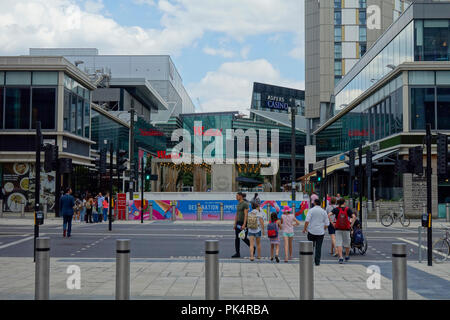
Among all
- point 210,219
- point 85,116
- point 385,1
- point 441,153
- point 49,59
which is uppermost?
point 385,1

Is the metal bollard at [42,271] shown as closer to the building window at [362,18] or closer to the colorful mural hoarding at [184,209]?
the colorful mural hoarding at [184,209]

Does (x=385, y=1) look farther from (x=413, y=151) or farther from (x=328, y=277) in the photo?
(x=328, y=277)

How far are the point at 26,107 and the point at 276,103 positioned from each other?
99071 millimetres

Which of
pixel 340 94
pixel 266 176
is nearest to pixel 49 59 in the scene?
pixel 340 94

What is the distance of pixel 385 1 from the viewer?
80.1 metres

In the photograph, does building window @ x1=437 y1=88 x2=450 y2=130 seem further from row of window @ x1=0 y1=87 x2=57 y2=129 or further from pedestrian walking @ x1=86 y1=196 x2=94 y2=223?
row of window @ x1=0 y1=87 x2=57 y2=129

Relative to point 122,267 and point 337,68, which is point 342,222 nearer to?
point 122,267

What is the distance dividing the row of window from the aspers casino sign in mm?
96287

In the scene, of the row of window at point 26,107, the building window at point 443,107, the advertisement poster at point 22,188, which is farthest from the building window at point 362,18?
the advertisement poster at point 22,188

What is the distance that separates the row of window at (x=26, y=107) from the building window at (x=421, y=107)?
80.8 ft

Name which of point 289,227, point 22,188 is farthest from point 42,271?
point 22,188

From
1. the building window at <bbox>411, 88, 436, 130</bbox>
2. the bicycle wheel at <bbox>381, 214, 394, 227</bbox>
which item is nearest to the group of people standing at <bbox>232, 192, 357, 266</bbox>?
the bicycle wheel at <bbox>381, 214, 394, 227</bbox>

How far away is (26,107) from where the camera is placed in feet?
120
